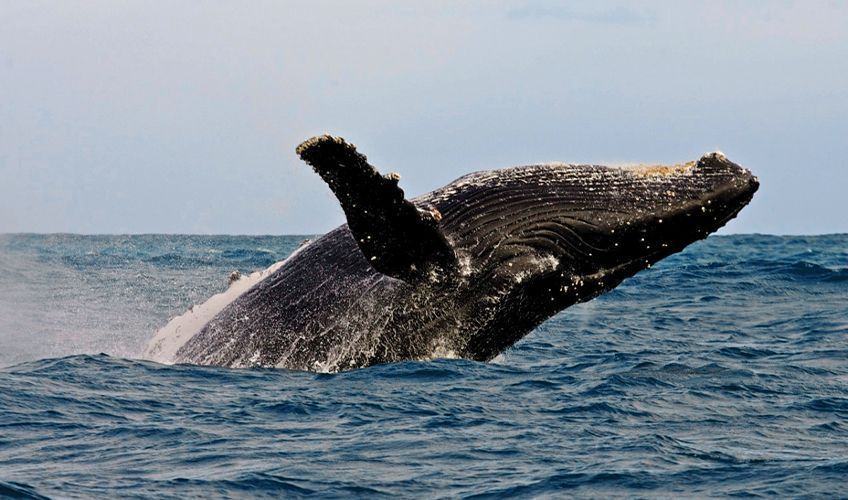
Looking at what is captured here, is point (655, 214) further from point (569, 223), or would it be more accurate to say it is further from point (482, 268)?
point (482, 268)

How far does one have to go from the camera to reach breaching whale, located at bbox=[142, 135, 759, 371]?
10023 mm

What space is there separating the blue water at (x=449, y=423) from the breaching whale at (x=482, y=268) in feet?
1.04

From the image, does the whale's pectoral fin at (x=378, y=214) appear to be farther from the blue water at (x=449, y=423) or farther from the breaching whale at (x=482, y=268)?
the blue water at (x=449, y=423)

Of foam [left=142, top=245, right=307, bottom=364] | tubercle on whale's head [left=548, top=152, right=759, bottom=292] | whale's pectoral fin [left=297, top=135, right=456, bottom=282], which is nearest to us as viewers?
whale's pectoral fin [left=297, top=135, right=456, bottom=282]

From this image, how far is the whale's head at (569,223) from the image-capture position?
33.1 ft

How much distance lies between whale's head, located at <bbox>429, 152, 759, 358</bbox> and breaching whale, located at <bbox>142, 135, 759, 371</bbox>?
1 cm

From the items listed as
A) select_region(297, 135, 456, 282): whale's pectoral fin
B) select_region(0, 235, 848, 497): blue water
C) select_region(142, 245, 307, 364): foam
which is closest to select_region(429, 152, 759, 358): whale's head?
select_region(297, 135, 456, 282): whale's pectoral fin

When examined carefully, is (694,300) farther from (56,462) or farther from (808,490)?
(56,462)

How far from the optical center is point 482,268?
10023mm

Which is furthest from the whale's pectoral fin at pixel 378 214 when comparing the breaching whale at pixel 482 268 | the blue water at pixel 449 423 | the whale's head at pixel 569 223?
the blue water at pixel 449 423

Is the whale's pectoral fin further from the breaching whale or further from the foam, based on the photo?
the foam

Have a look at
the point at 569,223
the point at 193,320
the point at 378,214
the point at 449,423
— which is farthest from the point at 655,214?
the point at 193,320

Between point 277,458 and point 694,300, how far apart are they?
1520 cm

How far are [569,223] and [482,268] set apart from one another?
3.18 feet
